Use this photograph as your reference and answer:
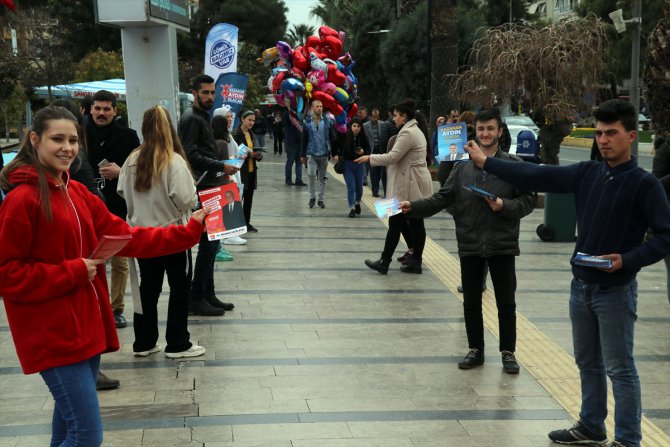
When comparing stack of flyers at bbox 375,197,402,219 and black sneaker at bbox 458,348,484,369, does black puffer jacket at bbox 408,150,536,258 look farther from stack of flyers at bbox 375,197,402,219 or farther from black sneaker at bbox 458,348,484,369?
black sneaker at bbox 458,348,484,369

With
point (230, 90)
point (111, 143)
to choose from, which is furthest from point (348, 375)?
point (230, 90)

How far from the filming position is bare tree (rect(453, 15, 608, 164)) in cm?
1491

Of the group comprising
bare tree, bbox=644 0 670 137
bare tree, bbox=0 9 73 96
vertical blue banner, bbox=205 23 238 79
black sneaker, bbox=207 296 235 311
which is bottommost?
black sneaker, bbox=207 296 235 311

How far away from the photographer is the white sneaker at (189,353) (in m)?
6.11

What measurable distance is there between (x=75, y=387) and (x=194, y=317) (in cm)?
410

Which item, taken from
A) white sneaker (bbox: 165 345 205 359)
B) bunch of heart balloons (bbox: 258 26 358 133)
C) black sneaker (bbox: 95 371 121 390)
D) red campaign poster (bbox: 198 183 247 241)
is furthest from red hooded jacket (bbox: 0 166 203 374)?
bunch of heart balloons (bbox: 258 26 358 133)

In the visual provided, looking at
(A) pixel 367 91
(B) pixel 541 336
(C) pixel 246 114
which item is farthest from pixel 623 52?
(B) pixel 541 336

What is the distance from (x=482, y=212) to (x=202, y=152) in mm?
2598

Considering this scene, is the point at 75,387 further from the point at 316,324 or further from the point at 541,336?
the point at 541,336

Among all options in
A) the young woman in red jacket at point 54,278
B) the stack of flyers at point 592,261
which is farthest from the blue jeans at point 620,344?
the young woman in red jacket at point 54,278

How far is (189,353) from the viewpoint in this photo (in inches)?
242

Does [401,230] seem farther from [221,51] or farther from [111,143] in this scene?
[221,51]

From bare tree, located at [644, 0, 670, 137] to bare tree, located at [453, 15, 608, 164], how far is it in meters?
8.19

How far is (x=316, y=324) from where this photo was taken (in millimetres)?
7082
